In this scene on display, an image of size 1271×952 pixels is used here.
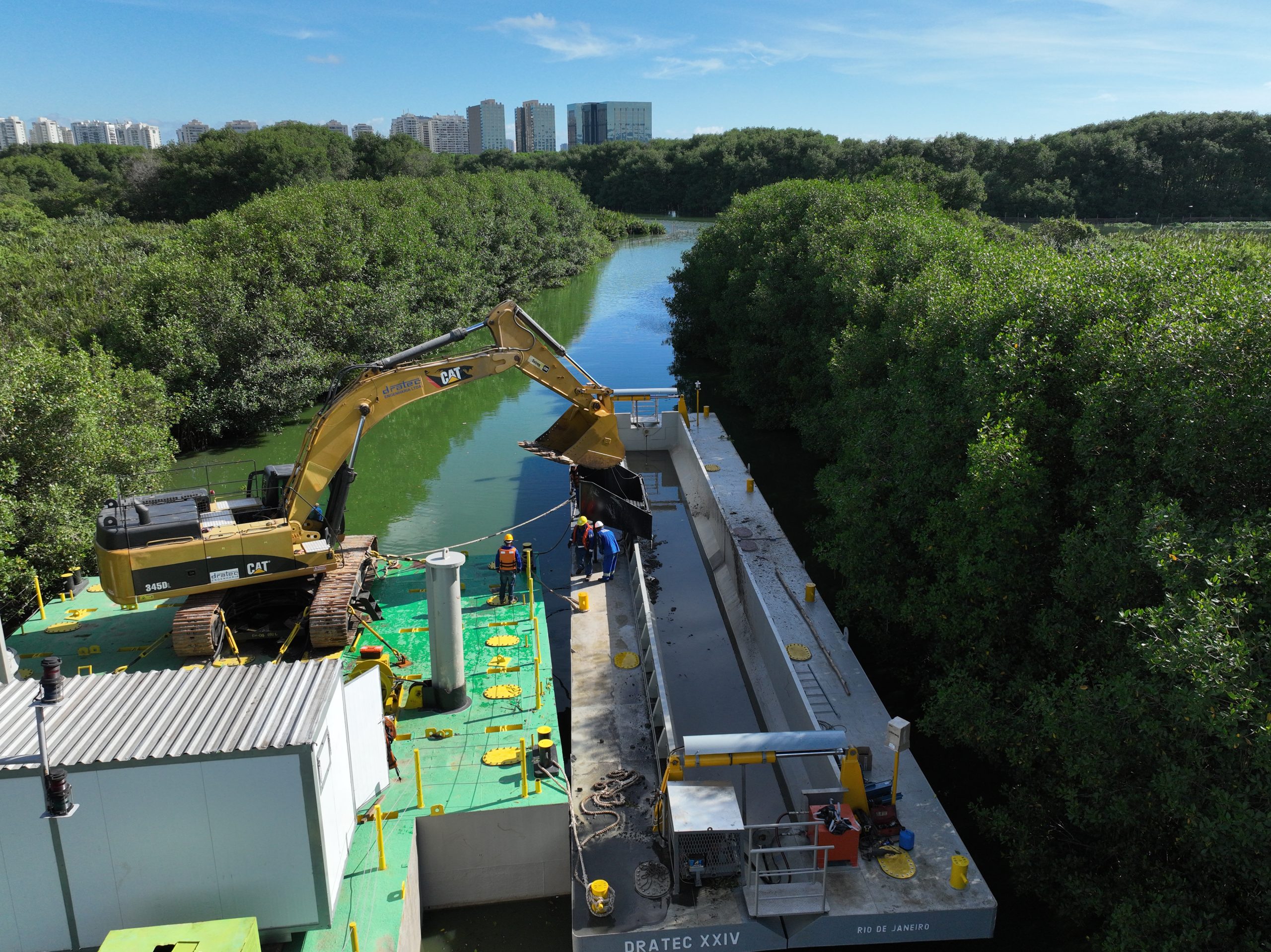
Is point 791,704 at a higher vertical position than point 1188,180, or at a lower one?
lower

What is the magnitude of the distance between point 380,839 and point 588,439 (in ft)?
31.5

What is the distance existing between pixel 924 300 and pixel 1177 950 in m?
11.9

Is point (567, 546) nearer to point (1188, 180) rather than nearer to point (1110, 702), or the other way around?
point (1110, 702)

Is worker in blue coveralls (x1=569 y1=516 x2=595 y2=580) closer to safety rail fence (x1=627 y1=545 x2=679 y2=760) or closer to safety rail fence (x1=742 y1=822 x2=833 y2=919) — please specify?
safety rail fence (x1=627 y1=545 x2=679 y2=760)

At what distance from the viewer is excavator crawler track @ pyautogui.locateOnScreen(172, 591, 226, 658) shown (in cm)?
1213

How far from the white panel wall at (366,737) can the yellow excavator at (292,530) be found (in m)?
3.35

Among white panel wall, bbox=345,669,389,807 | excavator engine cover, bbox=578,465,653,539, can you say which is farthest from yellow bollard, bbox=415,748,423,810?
excavator engine cover, bbox=578,465,653,539

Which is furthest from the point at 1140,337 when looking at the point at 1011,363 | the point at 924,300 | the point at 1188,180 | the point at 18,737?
the point at 1188,180

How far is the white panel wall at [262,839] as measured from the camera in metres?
7.43

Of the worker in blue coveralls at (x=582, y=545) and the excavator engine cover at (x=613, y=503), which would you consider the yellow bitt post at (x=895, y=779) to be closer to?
the worker in blue coveralls at (x=582, y=545)

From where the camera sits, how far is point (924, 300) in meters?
16.5

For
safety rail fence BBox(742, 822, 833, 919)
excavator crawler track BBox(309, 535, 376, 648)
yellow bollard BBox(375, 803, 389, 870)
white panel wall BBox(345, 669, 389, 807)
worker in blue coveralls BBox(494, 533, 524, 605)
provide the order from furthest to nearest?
worker in blue coveralls BBox(494, 533, 524, 605), excavator crawler track BBox(309, 535, 376, 648), white panel wall BBox(345, 669, 389, 807), yellow bollard BBox(375, 803, 389, 870), safety rail fence BBox(742, 822, 833, 919)

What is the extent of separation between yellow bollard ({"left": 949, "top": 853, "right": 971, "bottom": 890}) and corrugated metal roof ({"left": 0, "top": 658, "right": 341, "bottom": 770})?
689cm

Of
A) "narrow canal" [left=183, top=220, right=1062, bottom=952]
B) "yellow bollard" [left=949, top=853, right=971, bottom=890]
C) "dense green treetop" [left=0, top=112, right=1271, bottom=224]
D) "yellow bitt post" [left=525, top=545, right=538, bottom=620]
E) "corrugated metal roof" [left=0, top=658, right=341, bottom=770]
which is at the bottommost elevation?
"narrow canal" [left=183, top=220, right=1062, bottom=952]
